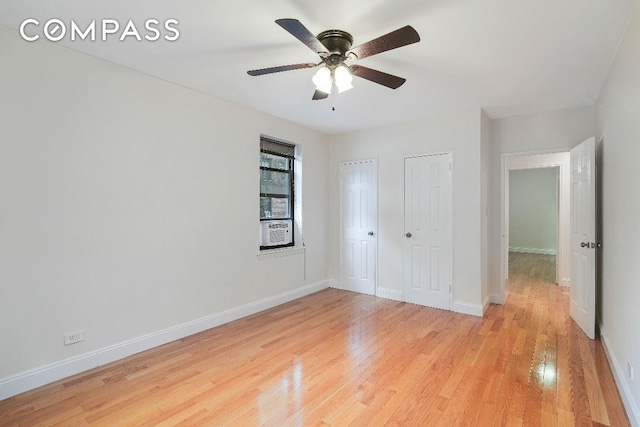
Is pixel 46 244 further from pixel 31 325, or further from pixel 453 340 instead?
pixel 453 340

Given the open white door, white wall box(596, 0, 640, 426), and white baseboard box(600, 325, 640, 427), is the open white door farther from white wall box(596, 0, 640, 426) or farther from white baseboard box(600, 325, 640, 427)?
white baseboard box(600, 325, 640, 427)

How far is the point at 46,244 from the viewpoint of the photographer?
7.75 feet

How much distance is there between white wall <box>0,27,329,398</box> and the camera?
7.36 feet

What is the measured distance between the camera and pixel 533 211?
355 inches

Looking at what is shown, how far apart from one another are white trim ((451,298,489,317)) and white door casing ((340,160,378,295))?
48.3 inches

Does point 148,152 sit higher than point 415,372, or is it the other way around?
point 148,152

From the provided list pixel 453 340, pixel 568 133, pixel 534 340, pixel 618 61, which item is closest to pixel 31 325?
pixel 453 340

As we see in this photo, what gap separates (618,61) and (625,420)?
2.60 meters

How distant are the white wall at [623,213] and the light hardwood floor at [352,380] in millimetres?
297

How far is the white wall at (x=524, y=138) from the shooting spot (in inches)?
152

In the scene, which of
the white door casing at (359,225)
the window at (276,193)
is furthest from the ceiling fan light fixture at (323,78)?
the white door casing at (359,225)

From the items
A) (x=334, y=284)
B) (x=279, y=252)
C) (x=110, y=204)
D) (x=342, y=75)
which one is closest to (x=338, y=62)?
(x=342, y=75)

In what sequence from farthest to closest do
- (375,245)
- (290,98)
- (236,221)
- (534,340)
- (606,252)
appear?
(375,245), (236,221), (290,98), (534,340), (606,252)

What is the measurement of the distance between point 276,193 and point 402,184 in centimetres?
188
